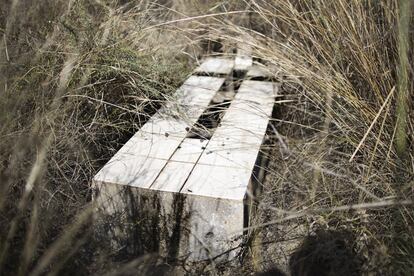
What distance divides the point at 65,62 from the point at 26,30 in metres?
0.35

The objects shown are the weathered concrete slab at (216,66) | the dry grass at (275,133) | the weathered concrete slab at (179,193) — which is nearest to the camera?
the dry grass at (275,133)

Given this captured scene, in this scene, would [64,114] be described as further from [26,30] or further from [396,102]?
[396,102]

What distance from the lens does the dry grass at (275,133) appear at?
151cm

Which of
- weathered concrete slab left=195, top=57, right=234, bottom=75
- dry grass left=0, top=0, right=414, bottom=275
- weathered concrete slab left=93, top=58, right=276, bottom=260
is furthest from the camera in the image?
weathered concrete slab left=195, top=57, right=234, bottom=75

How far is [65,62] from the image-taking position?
78.5 inches

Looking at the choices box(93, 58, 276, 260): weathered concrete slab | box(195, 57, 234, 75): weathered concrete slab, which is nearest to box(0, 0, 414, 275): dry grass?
box(93, 58, 276, 260): weathered concrete slab

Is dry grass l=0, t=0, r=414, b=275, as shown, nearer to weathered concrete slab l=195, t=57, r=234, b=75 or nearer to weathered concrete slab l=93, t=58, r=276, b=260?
weathered concrete slab l=93, t=58, r=276, b=260

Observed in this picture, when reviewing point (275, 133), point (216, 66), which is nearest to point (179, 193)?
point (275, 133)

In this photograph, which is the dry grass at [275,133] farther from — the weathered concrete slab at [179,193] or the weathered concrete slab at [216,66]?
the weathered concrete slab at [216,66]

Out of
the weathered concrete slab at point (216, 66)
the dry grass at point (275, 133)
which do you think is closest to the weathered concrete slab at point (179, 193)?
the dry grass at point (275, 133)

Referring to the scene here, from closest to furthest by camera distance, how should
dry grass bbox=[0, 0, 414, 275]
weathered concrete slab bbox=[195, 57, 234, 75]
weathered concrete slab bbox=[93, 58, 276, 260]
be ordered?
1. dry grass bbox=[0, 0, 414, 275]
2. weathered concrete slab bbox=[93, 58, 276, 260]
3. weathered concrete slab bbox=[195, 57, 234, 75]

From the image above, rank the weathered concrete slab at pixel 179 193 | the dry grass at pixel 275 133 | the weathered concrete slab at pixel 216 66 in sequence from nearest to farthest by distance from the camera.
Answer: the dry grass at pixel 275 133
the weathered concrete slab at pixel 179 193
the weathered concrete slab at pixel 216 66

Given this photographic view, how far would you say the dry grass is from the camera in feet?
4.95

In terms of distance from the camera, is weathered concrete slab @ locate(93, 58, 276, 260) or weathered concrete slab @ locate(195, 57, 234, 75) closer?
weathered concrete slab @ locate(93, 58, 276, 260)
